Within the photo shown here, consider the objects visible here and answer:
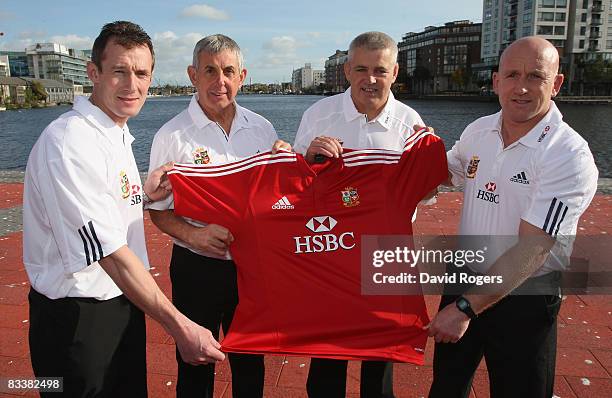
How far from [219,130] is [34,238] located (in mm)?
1186

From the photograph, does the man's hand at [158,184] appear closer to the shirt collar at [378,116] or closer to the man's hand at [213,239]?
the man's hand at [213,239]

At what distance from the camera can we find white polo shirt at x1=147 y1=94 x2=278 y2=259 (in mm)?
2668

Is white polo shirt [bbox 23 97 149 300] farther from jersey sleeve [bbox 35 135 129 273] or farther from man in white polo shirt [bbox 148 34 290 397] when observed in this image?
man in white polo shirt [bbox 148 34 290 397]

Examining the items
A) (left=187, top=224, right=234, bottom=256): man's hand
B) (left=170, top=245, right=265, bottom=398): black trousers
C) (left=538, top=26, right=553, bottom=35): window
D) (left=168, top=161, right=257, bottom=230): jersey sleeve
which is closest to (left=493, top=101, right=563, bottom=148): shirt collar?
(left=168, top=161, right=257, bottom=230): jersey sleeve

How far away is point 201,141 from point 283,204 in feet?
2.39

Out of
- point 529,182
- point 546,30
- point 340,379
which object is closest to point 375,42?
point 529,182

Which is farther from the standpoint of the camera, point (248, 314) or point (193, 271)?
point (193, 271)

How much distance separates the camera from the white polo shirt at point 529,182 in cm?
213

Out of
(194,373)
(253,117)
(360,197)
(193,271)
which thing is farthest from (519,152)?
(194,373)

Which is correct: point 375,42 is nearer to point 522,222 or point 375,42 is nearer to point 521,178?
point 521,178

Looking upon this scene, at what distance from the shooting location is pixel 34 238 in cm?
207

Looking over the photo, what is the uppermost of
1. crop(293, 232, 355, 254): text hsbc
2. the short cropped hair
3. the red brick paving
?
the short cropped hair

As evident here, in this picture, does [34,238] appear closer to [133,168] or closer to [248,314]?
[133,168]

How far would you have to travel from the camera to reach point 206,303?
269 cm
